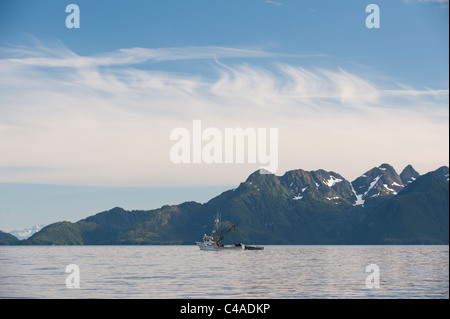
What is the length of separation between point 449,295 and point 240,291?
28142 mm

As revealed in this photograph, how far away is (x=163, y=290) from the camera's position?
3100 inches

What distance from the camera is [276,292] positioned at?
254 feet
